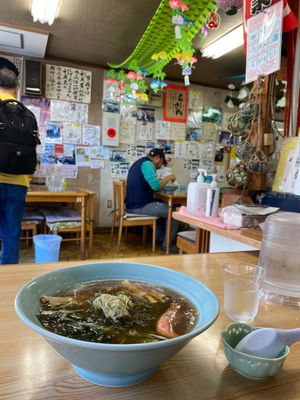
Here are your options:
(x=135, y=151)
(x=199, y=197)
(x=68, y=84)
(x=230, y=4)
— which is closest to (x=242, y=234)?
(x=199, y=197)

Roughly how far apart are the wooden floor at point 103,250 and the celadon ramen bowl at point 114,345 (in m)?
2.74

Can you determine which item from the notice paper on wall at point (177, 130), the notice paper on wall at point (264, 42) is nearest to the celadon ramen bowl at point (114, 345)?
the notice paper on wall at point (264, 42)

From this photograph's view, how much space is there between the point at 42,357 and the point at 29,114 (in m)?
1.88

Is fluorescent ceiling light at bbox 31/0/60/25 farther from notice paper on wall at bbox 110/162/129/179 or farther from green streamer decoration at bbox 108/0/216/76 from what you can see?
notice paper on wall at bbox 110/162/129/179

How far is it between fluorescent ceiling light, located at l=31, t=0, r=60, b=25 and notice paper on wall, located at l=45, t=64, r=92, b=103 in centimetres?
107

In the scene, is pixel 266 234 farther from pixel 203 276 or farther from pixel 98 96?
pixel 98 96

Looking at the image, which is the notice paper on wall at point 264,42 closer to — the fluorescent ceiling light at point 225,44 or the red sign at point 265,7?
the red sign at point 265,7

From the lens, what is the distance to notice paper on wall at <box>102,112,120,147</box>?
14.3 feet

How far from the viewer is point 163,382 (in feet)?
1.45

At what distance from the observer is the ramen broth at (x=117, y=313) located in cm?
45

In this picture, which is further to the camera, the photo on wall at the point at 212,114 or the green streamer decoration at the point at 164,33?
the photo on wall at the point at 212,114

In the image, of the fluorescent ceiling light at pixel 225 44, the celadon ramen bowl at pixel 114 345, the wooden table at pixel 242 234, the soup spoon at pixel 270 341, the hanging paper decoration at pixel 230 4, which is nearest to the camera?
the celadon ramen bowl at pixel 114 345

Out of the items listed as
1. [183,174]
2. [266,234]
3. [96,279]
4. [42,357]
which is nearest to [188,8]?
[266,234]

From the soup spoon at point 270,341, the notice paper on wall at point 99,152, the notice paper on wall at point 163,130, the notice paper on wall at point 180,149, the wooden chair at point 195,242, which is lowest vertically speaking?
the wooden chair at point 195,242
